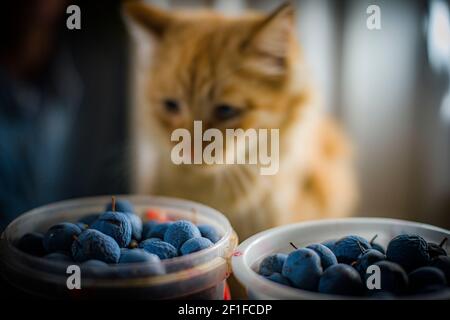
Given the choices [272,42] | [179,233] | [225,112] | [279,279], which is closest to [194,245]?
[179,233]

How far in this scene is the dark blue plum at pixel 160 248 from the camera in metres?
0.82

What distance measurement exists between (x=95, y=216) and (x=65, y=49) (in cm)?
50

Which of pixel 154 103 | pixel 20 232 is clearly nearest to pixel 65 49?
pixel 154 103

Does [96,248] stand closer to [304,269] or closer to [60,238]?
[60,238]

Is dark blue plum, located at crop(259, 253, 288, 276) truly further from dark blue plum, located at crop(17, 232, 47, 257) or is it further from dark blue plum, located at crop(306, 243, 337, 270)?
dark blue plum, located at crop(17, 232, 47, 257)

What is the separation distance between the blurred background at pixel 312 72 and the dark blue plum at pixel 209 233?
1.45 ft

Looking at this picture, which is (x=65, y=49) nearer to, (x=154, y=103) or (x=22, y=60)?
(x=22, y=60)

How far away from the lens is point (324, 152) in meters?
1.29

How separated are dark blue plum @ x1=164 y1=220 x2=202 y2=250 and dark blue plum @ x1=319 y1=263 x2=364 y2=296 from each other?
22 cm

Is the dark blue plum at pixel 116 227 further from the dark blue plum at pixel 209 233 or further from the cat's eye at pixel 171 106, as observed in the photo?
the cat's eye at pixel 171 106

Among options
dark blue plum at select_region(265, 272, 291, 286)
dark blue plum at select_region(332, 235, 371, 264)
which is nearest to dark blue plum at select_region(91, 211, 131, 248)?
dark blue plum at select_region(265, 272, 291, 286)

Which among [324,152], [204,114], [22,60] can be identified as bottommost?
[324,152]

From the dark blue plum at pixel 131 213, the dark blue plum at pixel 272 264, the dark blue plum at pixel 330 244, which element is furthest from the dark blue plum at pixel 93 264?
the dark blue plum at pixel 330 244

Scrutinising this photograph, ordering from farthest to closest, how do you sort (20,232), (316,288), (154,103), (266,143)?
1. (154,103)
2. (266,143)
3. (20,232)
4. (316,288)
